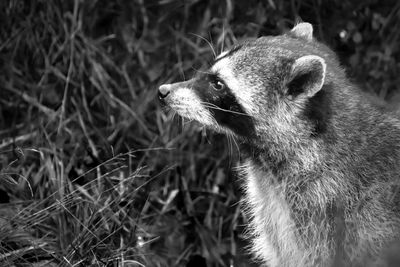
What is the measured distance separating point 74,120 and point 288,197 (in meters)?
2.33

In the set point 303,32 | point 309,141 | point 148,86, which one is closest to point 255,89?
point 309,141

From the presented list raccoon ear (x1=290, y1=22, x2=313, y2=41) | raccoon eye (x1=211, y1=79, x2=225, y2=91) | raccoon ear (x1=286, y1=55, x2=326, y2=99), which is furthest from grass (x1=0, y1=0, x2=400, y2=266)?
raccoon ear (x1=286, y1=55, x2=326, y2=99)

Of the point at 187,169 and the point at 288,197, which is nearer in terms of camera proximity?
the point at 288,197

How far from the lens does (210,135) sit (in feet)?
21.0

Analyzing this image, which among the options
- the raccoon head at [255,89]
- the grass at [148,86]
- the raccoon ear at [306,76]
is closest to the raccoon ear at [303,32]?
the raccoon head at [255,89]

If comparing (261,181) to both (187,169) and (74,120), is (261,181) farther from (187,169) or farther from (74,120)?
(74,120)

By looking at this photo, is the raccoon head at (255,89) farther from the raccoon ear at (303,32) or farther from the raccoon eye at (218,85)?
the raccoon ear at (303,32)

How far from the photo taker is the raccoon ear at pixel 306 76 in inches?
171

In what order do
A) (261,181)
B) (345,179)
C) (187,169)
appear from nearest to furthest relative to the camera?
(345,179) < (261,181) < (187,169)

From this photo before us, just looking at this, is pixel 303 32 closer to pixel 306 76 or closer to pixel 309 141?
pixel 306 76

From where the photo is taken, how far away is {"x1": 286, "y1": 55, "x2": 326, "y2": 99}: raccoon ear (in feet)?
14.3

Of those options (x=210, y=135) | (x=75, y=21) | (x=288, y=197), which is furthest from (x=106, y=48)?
(x=288, y=197)

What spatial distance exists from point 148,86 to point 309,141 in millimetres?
2447

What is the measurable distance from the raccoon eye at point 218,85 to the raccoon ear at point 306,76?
15.8 inches
